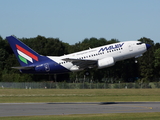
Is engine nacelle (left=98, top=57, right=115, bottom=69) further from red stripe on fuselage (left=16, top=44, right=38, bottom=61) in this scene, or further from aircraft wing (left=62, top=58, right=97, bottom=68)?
red stripe on fuselage (left=16, top=44, right=38, bottom=61)

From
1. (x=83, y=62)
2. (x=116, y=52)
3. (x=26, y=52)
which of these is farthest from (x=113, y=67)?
(x=116, y=52)

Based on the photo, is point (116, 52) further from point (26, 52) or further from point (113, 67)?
point (113, 67)

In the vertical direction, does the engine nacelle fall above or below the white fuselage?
below

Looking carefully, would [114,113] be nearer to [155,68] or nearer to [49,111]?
[49,111]

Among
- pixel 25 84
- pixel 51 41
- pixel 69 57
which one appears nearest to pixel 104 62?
pixel 69 57

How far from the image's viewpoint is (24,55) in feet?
196

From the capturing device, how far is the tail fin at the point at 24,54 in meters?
58.8

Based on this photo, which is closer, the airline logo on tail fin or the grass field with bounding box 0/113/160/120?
the grass field with bounding box 0/113/160/120

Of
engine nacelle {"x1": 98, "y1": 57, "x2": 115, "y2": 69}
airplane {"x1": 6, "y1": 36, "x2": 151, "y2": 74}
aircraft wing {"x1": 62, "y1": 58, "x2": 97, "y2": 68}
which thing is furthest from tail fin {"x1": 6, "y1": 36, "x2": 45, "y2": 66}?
engine nacelle {"x1": 98, "y1": 57, "x2": 115, "y2": 69}

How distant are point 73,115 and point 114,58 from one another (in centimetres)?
2839

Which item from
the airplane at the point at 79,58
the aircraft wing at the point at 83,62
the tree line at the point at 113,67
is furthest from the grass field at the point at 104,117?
the tree line at the point at 113,67

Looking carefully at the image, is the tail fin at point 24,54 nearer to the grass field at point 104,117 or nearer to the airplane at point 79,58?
the airplane at point 79,58

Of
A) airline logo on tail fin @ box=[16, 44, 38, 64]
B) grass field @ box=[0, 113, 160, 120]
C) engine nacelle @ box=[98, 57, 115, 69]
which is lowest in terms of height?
grass field @ box=[0, 113, 160, 120]

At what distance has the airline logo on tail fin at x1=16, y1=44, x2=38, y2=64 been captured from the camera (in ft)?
194
